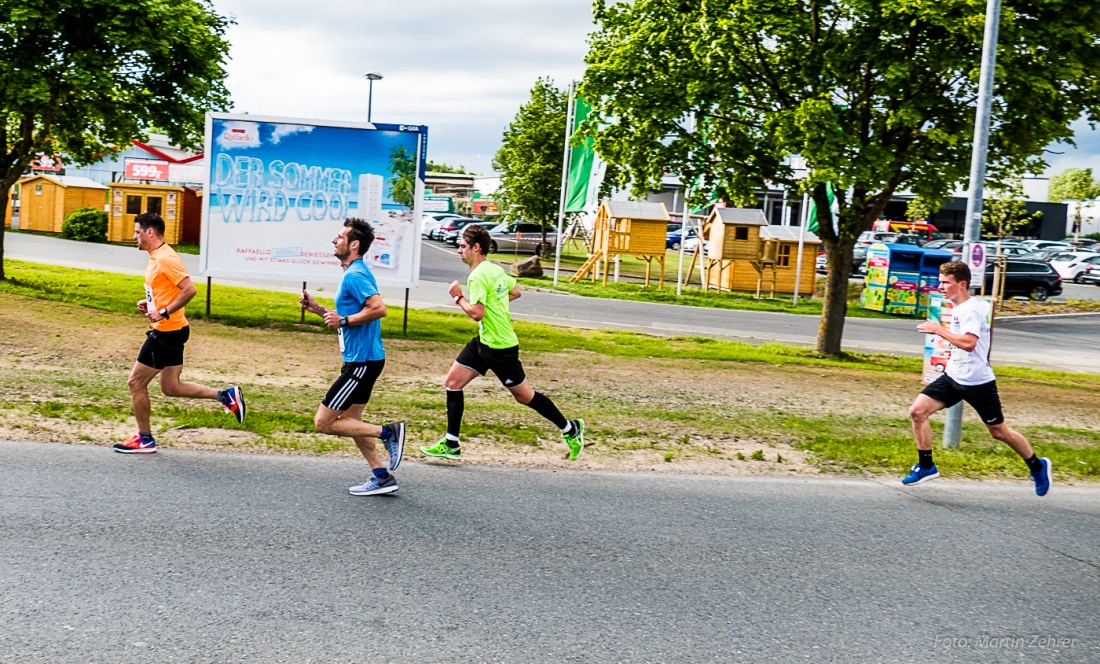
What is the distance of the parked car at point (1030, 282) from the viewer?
3653cm

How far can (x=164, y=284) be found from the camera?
25.0 feet

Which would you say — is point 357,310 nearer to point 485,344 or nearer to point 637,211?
point 485,344

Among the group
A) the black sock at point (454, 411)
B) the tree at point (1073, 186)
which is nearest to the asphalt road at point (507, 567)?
the black sock at point (454, 411)

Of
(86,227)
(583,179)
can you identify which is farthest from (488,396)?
(86,227)

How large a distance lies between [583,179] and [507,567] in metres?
27.7

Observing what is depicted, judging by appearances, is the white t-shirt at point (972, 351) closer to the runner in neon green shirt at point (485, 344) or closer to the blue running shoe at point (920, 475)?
the blue running shoe at point (920, 475)

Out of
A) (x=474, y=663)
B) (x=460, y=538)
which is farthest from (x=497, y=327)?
(x=474, y=663)

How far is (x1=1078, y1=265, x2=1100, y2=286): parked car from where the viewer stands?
49156 millimetres

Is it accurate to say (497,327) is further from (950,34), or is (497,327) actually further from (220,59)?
(220,59)

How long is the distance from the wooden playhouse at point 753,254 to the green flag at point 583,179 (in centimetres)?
487

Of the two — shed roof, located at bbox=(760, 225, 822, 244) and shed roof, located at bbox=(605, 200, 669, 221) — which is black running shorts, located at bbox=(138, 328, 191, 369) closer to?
shed roof, located at bbox=(605, 200, 669, 221)

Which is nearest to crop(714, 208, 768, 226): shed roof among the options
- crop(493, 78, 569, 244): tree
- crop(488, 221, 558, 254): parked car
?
crop(493, 78, 569, 244): tree

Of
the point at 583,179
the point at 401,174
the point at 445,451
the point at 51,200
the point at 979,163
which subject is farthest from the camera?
the point at 51,200

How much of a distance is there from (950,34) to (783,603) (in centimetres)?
1201
